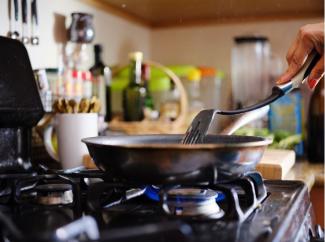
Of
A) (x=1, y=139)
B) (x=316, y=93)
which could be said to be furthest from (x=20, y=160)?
(x=316, y=93)

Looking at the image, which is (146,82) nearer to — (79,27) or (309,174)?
(79,27)

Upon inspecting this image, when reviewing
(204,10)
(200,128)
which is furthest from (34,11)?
(204,10)

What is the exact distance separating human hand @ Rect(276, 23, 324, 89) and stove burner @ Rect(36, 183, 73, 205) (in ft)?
1.19

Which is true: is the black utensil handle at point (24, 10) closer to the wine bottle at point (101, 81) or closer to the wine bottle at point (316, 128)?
the wine bottle at point (101, 81)

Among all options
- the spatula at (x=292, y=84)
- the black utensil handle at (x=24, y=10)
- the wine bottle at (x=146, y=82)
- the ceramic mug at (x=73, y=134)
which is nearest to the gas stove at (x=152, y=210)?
the spatula at (x=292, y=84)

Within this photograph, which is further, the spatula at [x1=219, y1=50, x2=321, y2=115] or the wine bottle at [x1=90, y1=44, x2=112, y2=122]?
the wine bottle at [x1=90, y1=44, x2=112, y2=122]

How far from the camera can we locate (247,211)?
0.59m

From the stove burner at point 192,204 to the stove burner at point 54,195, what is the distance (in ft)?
0.52

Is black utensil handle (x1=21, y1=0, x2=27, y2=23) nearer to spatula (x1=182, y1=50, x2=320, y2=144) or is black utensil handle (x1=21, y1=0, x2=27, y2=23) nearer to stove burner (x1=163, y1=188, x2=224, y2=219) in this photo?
spatula (x1=182, y1=50, x2=320, y2=144)

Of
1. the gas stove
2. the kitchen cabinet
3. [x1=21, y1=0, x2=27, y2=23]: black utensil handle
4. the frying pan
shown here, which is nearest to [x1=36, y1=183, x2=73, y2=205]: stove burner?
the gas stove

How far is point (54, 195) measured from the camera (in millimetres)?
692

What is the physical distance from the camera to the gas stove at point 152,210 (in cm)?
49

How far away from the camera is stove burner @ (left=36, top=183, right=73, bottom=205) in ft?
2.24

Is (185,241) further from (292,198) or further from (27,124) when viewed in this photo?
(27,124)
